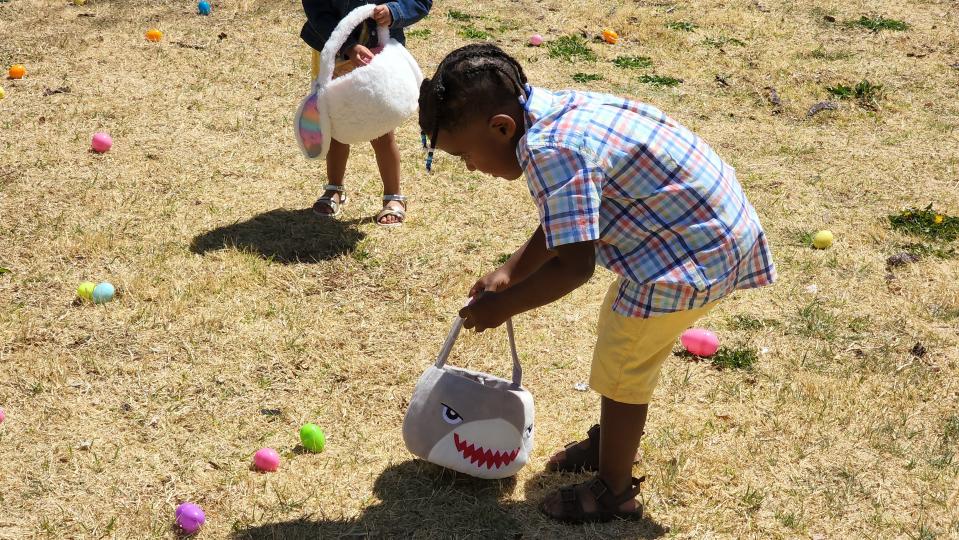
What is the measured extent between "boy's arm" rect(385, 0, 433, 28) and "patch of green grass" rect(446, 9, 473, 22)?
4268 millimetres

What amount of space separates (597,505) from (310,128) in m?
2.37

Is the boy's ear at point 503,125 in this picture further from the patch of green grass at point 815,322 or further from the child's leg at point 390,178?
the child's leg at point 390,178

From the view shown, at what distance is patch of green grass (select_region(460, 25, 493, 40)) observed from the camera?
842 centimetres

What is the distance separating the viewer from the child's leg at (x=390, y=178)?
16.6 feet

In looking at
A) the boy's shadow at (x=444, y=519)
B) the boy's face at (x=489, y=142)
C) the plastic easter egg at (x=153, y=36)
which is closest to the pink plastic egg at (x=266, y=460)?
the boy's shadow at (x=444, y=519)

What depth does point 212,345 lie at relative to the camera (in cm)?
394

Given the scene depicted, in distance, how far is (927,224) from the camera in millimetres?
5137

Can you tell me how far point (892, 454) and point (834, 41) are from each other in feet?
19.5

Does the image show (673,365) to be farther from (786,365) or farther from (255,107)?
(255,107)

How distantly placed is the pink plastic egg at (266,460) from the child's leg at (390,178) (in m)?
2.07

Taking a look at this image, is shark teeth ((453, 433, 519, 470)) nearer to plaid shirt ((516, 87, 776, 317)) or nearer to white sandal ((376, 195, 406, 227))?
plaid shirt ((516, 87, 776, 317))

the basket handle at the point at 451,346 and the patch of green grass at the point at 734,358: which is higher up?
the basket handle at the point at 451,346

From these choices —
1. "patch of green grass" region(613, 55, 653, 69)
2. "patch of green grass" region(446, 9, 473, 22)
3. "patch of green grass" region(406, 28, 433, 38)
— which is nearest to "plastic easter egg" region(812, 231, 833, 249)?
"patch of green grass" region(613, 55, 653, 69)

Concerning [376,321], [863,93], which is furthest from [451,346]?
[863,93]
